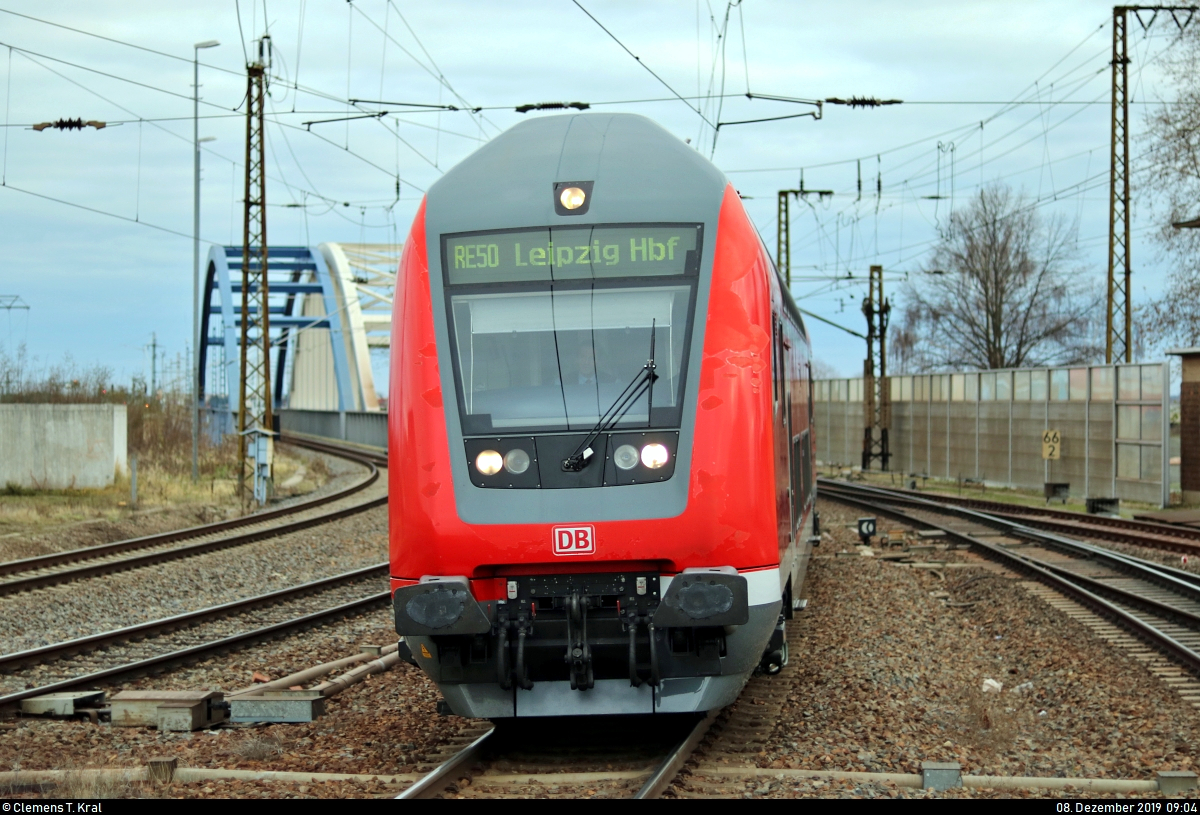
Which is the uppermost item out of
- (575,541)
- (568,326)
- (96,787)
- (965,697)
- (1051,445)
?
(568,326)

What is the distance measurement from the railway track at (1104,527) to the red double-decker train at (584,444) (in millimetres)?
12380

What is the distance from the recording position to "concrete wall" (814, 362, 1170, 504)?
82.6 feet

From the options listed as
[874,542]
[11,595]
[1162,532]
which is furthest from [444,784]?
[1162,532]

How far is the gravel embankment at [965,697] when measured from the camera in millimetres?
6664

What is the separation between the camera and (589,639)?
20.8ft

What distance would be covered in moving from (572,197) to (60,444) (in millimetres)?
20467

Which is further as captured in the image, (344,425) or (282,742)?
(344,425)

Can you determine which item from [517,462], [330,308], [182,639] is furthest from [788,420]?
[330,308]

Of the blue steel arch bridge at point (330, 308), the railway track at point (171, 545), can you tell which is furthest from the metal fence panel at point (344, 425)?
the railway track at point (171, 545)

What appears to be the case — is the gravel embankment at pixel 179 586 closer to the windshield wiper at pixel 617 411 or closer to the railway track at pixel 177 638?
the railway track at pixel 177 638

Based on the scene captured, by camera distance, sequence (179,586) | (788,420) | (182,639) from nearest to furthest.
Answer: (788,420) < (182,639) < (179,586)

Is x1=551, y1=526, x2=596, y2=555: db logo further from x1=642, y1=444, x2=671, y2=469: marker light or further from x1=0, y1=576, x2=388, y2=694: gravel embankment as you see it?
x1=0, y1=576, x2=388, y2=694: gravel embankment

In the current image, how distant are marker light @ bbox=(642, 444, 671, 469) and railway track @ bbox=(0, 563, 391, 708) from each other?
474cm

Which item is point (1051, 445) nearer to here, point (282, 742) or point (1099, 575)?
point (1099, 575)
